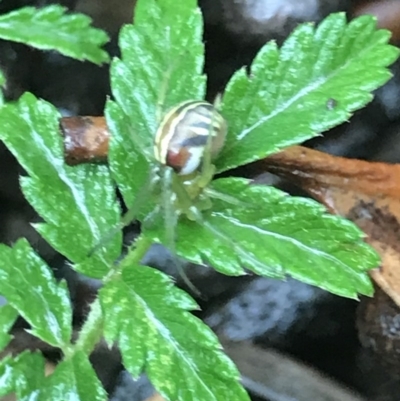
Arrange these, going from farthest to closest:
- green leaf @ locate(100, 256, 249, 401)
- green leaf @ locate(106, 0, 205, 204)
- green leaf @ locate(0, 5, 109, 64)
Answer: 1. green leaf @ locate(0, 5, 109, 64)
2. green leaf @ locate(106, 0, 205, 204)
3. green leaf @ locate(100, 256, 249, 401)

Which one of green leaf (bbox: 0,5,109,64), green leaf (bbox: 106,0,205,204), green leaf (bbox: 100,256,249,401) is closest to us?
green leaf (bbox: 100,256,249,401)

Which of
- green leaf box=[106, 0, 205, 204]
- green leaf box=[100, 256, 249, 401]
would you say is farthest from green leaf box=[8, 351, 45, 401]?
green leaf box=[106, 0, 205, 204]

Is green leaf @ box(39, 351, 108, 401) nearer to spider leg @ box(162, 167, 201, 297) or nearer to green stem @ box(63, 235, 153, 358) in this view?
green stem @ box(63, 235, 153, 358)

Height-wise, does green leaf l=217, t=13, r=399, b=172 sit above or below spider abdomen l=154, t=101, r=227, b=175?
above

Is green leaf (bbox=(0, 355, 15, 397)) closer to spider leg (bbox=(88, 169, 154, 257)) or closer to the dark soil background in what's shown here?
spider leg (bbox=(88, 169, 154, 257))

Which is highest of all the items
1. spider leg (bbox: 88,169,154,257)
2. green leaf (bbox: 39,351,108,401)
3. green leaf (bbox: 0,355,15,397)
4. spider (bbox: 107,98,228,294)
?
spider (bbox: 107,98,228,294)

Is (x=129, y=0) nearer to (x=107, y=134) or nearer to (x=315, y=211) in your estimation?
(x=107, y=134)

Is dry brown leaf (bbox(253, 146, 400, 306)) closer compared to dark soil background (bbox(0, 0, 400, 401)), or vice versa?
dry brown leaf (bbox(253, 146, 400, 306))
